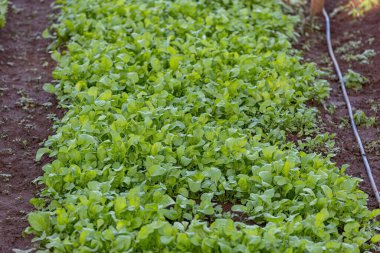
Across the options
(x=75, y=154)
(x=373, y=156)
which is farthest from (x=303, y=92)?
(x=75, y=154)

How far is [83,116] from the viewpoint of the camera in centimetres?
541

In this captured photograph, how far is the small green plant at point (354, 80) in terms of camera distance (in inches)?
277

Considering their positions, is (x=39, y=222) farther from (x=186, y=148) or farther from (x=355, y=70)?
(x=355, y=70)

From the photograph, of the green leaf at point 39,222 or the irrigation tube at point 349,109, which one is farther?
the irrigation tube at point 349,109

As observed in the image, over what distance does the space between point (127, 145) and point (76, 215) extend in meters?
0.87

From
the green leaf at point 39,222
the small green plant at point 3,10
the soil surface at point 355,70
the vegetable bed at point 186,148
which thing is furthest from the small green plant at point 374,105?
the small green plant at point 3,10

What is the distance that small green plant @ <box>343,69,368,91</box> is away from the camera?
7.03 metres

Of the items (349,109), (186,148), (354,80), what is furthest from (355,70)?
→ (186,148)

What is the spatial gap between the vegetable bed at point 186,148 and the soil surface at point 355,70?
27cm

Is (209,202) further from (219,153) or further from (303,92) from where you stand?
(303,92)

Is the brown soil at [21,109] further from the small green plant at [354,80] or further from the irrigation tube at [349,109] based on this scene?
the small green plant at [354,80]

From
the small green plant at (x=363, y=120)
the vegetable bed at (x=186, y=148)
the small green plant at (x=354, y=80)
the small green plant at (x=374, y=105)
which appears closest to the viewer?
the vegetable bed at (x=186, y=148)

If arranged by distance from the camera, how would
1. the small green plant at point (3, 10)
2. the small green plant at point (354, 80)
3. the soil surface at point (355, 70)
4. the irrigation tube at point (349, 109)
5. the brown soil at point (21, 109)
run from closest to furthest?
1. the brown soil at point (21, 109)
2. the irrigation tube at point (349, 109)
3. the soil surface at point (355, 70)
4. the small green plant at point (354, 80)
5. the small green plant at point (3, 10)

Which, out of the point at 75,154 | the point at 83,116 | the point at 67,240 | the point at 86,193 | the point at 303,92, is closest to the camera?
the point at 67,240
